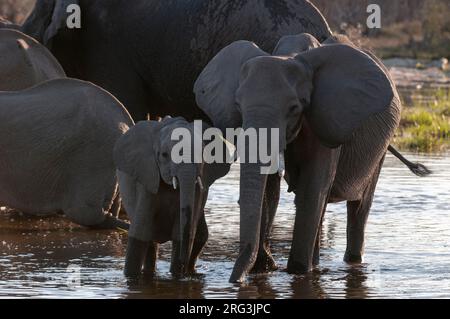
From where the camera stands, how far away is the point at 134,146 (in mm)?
7168

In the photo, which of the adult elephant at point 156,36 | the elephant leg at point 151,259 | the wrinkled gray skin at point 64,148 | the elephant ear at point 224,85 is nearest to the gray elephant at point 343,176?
the elephant ear at point 224,85

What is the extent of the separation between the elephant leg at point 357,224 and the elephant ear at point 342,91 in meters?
1.21

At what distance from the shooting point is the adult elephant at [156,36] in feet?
29.7

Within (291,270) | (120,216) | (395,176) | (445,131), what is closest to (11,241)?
(120,216)

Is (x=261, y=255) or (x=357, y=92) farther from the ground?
(x=357, y=92)

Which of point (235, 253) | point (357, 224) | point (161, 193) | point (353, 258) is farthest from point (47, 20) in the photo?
point (161, 193)

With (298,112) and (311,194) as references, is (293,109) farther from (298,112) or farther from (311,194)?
(311,194)

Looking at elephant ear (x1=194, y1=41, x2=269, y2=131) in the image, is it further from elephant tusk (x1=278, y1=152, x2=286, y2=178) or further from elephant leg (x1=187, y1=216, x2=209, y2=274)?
elephant leg (x1=187, y1=216, x2=209, y2=274)

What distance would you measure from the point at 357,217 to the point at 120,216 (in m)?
2.32

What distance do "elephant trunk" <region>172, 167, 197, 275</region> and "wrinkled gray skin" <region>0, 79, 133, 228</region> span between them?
1682 millimetres

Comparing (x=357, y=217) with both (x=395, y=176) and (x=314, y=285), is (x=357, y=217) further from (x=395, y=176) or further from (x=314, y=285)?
(x=395, y=176)

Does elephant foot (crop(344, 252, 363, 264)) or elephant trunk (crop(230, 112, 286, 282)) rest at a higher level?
elephant trunk (crop(230, 112, 286, 282))

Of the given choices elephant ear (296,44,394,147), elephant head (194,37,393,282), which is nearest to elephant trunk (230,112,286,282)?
elephant head (194,37,393,282)

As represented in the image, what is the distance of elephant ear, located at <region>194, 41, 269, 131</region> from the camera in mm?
7090
